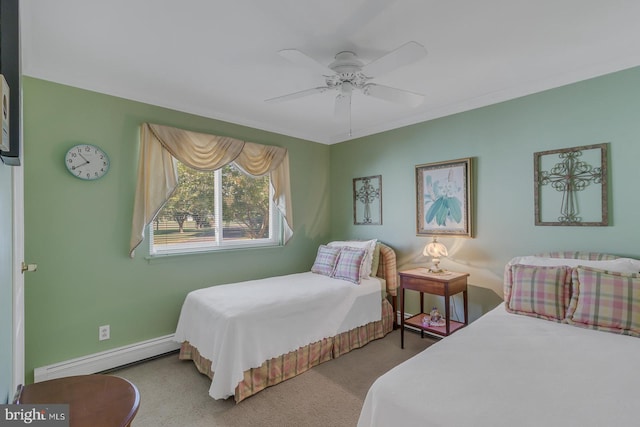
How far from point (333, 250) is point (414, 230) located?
3.22 ft

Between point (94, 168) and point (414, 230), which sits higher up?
point (94, 168)

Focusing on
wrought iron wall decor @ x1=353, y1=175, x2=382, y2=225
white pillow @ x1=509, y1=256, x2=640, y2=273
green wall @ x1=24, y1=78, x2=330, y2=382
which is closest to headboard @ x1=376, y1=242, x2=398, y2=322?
A: wrought iron wall decor @ x1=353, y1=175, x2=382, y2=225

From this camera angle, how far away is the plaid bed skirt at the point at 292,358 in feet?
7.49

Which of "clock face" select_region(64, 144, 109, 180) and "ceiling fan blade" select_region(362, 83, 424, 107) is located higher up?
"ceiling fan blade" select_region(362, 83, 424, 107)

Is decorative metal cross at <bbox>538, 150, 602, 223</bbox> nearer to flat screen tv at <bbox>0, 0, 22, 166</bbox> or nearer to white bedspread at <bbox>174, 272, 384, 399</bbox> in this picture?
white bedspread at <bbox>174, 272, 384, 399</bbox>

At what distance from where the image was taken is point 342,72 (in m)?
2.18

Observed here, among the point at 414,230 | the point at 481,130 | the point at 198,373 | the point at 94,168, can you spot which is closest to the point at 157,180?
the point at 94,168

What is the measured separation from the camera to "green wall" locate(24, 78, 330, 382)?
2.36 metres

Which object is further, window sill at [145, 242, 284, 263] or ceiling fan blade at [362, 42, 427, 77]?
window sill at [145, 242, 284, 263]

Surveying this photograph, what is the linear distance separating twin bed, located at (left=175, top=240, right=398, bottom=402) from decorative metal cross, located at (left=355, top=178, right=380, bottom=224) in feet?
1.77

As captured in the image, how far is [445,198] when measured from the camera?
129 inches

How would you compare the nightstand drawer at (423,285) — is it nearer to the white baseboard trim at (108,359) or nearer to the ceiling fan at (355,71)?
the ceiling fan at (355,71)

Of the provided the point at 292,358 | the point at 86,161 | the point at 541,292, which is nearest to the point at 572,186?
the point at 541,292

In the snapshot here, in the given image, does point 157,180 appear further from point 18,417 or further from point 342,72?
point 18,417
